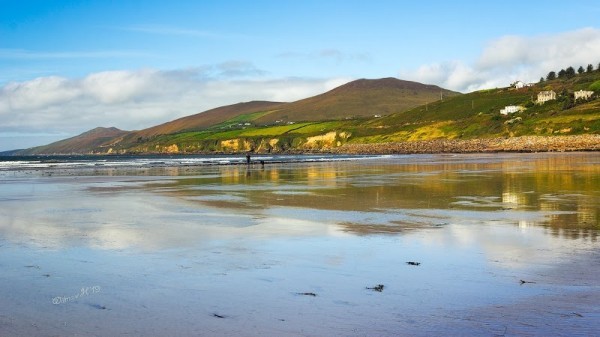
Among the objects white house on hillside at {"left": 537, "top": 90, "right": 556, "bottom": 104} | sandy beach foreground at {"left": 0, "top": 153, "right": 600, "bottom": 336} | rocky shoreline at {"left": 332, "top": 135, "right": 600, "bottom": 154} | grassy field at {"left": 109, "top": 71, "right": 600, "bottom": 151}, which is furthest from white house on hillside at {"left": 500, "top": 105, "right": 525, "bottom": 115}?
sandy beach foreground at {"left": 0, "top": 153, "right": 600, "bottom": 336}

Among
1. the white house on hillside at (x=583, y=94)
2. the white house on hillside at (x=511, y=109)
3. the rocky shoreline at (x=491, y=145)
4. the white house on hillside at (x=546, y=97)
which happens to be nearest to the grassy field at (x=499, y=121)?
the white house on hillside at (x=546, y=97)

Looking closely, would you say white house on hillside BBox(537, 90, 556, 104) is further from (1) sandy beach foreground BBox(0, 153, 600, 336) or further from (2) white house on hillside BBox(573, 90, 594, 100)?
(1) sandy beach foreground BBox(0, 153, 600, 336)

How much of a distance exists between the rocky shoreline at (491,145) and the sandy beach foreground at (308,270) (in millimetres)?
86535

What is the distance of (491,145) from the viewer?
12281cm

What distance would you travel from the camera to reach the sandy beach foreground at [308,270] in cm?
852

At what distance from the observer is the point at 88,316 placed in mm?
9016

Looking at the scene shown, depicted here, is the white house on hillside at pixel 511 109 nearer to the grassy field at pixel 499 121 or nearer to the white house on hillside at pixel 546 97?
the grassy field at pixel 499 121

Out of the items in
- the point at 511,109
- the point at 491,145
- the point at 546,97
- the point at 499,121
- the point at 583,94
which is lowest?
the point at 491,145

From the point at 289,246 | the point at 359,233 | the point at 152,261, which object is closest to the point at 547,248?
the point at 359,233

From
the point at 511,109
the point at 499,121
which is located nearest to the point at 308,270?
the point at 499,121

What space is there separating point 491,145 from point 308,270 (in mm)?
118002

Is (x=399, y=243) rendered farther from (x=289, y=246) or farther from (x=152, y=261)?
(x=152, y=261)

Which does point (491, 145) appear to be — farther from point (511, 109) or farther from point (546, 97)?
point (546, 97)

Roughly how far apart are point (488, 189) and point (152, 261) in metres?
21.7
